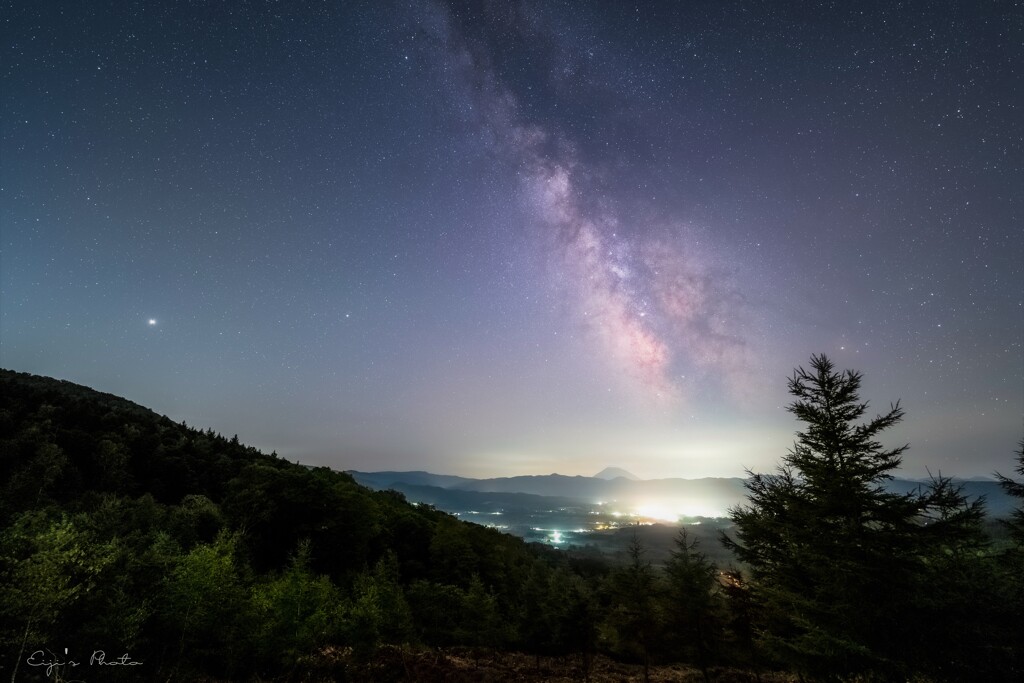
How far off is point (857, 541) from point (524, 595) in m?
32.3

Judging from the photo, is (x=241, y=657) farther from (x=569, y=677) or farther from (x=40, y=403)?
(x=40, y=403)

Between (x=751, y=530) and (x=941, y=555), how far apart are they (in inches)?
485

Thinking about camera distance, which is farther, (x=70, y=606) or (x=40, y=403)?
(x=40, y=403)

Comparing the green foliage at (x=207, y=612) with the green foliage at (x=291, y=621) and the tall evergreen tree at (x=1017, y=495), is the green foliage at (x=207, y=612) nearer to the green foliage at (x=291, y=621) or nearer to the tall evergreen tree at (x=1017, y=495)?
the green foliage at (x=291, y=621)

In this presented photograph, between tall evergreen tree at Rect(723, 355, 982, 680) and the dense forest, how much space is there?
0.23 feet

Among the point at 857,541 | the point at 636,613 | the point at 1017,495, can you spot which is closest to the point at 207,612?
the point at 636,613

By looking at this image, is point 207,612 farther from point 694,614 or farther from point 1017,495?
point 1017,495

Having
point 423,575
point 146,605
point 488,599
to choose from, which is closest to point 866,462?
point 488,599

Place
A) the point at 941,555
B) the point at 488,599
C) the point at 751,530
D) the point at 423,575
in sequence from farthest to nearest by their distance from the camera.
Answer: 1. the point at 423,575
2. the point at 488,599
3. the point at 751,530
4. the point at 941,555

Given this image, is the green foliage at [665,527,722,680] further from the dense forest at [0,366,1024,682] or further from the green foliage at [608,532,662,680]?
the green foliage at [608,532,662,680]

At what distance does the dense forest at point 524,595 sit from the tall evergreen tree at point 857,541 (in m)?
0.07

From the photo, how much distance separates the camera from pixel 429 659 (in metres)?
28.6

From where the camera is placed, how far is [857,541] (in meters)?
15.2

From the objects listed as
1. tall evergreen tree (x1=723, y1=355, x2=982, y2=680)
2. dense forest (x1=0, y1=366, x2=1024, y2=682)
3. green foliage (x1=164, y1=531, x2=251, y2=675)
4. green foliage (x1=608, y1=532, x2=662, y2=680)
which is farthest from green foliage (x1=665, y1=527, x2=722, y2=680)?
green foliage (x1=164, y1=531, x2=251, y2=675)
